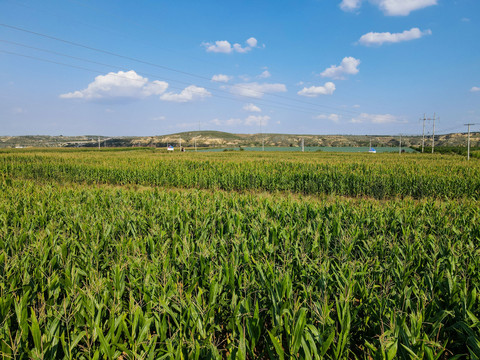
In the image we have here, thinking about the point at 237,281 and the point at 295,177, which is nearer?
the point at 237,281

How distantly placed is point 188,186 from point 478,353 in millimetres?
20102

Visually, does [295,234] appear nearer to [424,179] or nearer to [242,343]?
[242,343]

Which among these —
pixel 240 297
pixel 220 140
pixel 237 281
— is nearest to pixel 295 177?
pixel 237 281

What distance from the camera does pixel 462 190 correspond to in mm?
16531

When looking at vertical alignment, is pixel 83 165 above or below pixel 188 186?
above

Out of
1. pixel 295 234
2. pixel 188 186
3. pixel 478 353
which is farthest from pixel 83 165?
pixel 478 353

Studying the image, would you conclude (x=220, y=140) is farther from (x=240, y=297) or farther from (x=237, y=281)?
(x=240, y=297)

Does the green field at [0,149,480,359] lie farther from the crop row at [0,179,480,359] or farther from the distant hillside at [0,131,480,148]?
the distant hillside at [0,131,480,148]

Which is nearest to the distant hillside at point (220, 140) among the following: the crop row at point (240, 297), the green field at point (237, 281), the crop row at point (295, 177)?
the crop row at point (295, 177)

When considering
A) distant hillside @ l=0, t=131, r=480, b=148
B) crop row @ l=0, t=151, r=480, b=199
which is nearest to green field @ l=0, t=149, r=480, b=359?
crop row @ l=0, t=151, r=480, b=199

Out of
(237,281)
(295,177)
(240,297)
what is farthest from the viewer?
(295,177)

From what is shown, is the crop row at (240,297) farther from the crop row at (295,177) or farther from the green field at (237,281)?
the crop row at (295,177)

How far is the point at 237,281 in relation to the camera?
3.88 m

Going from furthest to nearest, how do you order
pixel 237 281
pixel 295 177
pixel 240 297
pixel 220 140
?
pixel 220 140 < pixel 295 177 < pixel 237 281 < pixel 240 297
